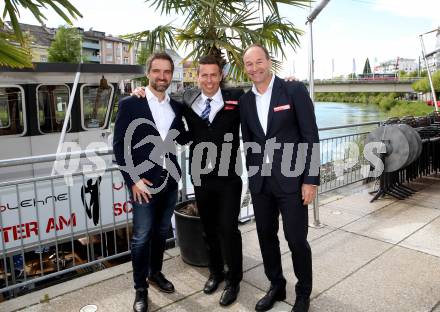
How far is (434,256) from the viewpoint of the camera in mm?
3883

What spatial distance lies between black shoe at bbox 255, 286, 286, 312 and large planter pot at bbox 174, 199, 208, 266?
33.8 inches

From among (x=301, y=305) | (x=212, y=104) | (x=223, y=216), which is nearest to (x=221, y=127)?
(x=212, y=104)

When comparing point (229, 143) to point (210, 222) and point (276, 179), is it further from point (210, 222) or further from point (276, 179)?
point (210, 222)

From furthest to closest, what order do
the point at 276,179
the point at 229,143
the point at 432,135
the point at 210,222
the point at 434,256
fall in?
the point at 432,135 < the point at 434,256 < the point at 210,222 < the point at 229,143 < the point at 276,179

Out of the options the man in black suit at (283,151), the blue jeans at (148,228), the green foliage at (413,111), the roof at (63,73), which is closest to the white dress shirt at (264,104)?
the man in black suit at (283,151)

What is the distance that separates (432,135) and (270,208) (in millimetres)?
5620

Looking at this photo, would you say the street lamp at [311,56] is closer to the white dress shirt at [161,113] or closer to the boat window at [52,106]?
the white dress shirt at [161,113]

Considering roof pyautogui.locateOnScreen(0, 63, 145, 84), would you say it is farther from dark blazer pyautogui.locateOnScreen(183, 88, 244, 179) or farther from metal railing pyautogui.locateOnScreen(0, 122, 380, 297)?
dark blazer pyautogui.locateOnScreen(183, 88, 244, 179)

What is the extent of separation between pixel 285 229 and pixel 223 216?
519mm

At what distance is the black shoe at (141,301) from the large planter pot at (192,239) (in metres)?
0.79

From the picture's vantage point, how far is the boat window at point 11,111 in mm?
6430

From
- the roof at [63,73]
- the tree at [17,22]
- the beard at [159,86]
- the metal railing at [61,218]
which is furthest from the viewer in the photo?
the roof at [63,73]

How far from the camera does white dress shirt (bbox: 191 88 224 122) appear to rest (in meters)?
2.94

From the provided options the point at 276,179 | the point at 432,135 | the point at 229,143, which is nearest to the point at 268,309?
the point at 276,179
